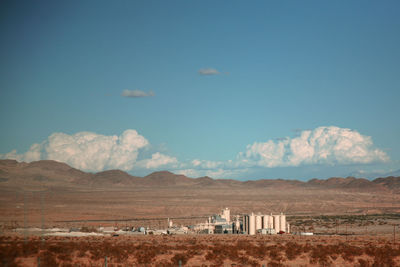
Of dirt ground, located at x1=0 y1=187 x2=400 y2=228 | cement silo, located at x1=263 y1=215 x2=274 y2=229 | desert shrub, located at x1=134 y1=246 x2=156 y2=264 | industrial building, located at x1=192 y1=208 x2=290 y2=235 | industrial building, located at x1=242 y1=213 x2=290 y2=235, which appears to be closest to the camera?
desert shrub, located at x1=134 y1=246 x2=156 y2=264

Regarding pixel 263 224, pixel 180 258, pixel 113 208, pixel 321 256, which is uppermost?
pixel 113 208

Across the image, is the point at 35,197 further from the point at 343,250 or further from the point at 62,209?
the point at 343,250

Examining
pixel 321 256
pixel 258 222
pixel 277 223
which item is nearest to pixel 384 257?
pixel 321 256

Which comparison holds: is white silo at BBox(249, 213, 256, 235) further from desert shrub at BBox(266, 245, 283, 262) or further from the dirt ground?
desert shrub at BBox(266, 245, 283, 262)

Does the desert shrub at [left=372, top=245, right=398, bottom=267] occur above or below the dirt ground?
below

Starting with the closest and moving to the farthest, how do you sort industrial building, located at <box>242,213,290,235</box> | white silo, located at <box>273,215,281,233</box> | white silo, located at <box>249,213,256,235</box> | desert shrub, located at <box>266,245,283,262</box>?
1. desert shrub, located at <box>266,245,283,262</box>
2. white silo, located at <box>249,213,256,235</box>
3. industrial building, located at <box>242,213,290,235</box>
4. white silo, located at <box>273,215,281,233</box>

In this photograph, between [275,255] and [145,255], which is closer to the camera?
[145,255]

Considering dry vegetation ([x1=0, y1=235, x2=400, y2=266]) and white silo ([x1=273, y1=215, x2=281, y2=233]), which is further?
white silo ([x1=273, y1=215, x2=281, y2=233])

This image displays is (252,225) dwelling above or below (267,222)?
below

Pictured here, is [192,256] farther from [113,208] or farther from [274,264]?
[113,208]

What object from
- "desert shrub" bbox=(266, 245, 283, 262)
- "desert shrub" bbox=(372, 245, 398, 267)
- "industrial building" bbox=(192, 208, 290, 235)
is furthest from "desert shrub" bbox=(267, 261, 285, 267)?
"industrial building" bbox=(192, 208, 290, 235)

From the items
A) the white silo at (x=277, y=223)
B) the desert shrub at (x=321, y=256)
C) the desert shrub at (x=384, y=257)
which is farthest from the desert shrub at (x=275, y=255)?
the white silo at (x=277, y=223)

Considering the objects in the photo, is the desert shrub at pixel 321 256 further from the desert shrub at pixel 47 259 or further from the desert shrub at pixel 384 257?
the desert shrub at pixel 47 259
